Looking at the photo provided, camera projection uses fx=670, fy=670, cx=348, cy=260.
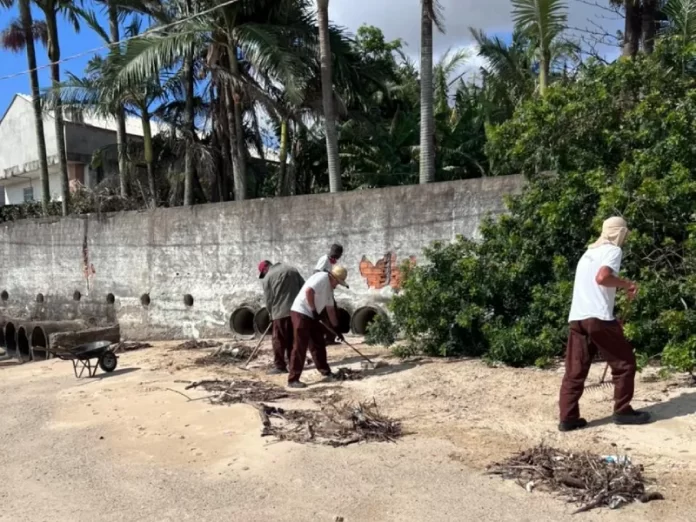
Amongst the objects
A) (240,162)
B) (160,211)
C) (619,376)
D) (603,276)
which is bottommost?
(619,376)

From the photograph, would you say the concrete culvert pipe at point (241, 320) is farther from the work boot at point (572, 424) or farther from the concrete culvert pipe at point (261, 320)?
the work boot at point (572, 424)

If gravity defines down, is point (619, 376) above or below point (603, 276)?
below

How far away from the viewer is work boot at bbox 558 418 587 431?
532 cm

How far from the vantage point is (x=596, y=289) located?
517cm

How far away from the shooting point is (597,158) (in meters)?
7.95

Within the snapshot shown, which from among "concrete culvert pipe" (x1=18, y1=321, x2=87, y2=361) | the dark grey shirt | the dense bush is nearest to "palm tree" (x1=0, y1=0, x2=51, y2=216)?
"concrete culvert pipe" (x1=18, y1=321, x2=87, y2=361)

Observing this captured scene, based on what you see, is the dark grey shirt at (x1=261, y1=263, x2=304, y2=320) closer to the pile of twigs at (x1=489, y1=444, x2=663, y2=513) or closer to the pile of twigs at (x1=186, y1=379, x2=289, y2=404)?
the pile of twigs at (x1=186, y1=379, x2=289, y2=404)

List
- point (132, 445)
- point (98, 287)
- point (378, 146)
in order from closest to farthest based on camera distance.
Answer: point (132, 445)
point (98, 287)
point (378, 146)

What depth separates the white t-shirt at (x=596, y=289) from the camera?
5094 mm

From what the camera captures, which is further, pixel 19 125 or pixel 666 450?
pixel 19 125

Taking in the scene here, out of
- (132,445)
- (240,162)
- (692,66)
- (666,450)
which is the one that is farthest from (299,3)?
(666,450)

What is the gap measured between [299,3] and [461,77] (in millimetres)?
8806

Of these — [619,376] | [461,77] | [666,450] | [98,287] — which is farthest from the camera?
[461,77]

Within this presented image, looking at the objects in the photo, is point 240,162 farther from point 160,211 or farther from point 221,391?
point 221,391
